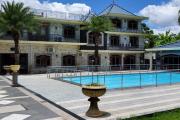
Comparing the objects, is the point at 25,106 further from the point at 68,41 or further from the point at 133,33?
the point at 133,33

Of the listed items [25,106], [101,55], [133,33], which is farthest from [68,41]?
[25,106]

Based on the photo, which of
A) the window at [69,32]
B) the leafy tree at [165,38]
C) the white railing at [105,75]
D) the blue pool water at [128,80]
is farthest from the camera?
the leafy tree at [165,38]

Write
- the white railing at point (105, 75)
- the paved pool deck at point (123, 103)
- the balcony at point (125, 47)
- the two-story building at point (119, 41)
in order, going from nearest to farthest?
the paved pool deck at point (123, 103) < the white railing at point (105, 75) < the two-story building at point (119, 41) < the balcony at point (125, 47)

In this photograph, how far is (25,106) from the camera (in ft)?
37.7

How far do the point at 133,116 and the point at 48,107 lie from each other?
12.2ft

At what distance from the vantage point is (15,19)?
27109 millimetres

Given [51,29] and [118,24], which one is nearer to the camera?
[51,29]

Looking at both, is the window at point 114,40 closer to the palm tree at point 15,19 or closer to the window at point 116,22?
the window at point 116,22

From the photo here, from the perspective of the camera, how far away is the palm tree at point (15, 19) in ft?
88.1

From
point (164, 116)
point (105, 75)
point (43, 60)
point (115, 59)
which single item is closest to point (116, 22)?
point (115, 59)

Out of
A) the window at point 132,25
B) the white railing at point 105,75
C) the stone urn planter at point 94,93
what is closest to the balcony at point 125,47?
the window at point 132,25

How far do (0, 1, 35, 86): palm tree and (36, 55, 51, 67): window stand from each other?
4724mm

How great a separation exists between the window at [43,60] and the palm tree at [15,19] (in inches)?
186

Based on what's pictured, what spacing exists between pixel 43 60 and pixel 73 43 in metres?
4.14
